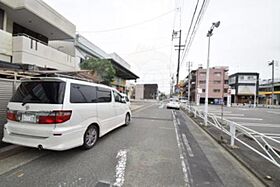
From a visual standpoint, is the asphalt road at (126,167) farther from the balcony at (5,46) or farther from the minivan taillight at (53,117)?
the balcony at (5,46)

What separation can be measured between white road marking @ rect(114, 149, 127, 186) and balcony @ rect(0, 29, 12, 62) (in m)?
10.0

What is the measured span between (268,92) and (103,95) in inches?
2833

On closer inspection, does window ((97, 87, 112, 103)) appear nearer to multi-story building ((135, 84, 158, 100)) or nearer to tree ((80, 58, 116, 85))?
tree ((80, 58, 116, 85))

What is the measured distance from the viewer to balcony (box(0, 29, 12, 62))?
9.66 metres

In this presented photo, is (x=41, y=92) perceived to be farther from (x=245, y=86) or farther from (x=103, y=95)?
(x=245, y=86)

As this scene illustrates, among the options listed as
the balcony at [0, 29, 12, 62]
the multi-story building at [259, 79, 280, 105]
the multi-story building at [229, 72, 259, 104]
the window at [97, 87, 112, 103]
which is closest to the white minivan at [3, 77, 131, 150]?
the window at [97, 87, 112, 103]

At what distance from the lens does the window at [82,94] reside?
165 inches

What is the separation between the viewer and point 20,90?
13.8 feet

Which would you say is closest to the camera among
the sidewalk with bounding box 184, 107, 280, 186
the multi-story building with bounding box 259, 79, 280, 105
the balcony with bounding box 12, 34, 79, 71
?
the sidewalk with bounding box 184, 107, 280, 186

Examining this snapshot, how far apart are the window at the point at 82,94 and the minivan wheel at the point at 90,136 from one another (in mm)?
836

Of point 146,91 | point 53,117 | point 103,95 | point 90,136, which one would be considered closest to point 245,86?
point 146,91

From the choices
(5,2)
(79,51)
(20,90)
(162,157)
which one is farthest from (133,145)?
(79,51)

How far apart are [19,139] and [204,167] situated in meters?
4.48

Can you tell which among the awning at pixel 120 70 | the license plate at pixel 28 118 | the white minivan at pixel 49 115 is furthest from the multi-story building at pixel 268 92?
the license plate at pixel 28 118
